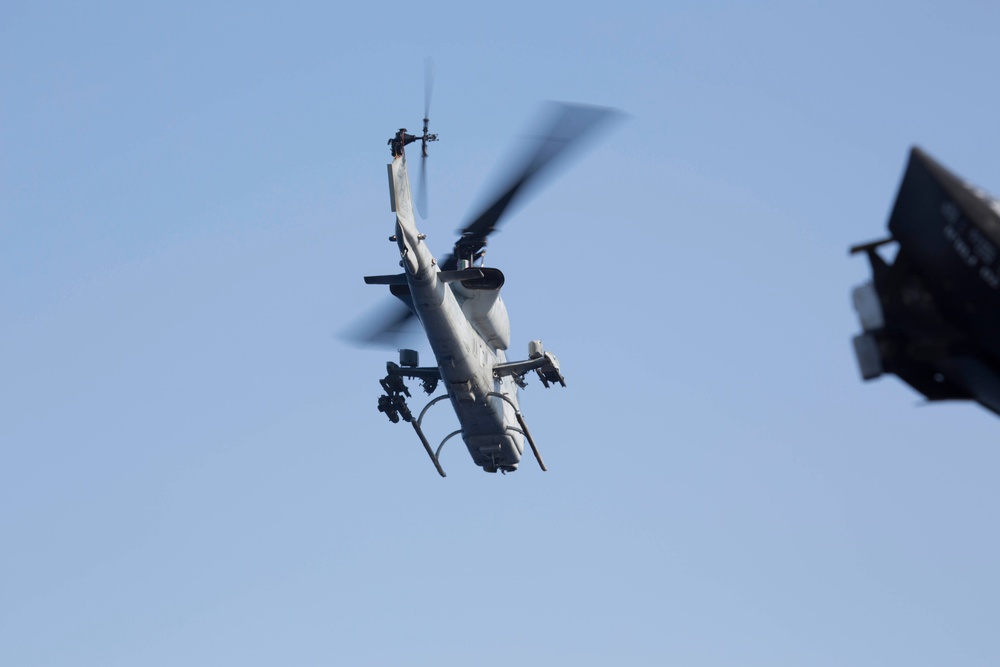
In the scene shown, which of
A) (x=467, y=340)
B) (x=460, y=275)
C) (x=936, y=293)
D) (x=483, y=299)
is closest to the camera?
(x=936, y=293)

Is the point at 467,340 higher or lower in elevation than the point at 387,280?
lower

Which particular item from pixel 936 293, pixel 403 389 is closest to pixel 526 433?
pixel 403 389

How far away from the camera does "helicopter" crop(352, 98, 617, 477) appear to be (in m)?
28.0

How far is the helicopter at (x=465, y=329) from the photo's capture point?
28.0 meters

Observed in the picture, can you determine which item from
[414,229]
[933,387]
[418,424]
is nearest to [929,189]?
[933,387]

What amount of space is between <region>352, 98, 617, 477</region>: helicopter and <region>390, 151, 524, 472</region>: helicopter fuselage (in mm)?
24

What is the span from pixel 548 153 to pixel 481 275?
10.1 feet

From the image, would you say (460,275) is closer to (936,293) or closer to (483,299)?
(483,299)

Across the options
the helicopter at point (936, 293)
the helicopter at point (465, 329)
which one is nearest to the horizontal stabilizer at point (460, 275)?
the helicopter at point (465, 329)

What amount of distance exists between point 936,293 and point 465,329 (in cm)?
1795

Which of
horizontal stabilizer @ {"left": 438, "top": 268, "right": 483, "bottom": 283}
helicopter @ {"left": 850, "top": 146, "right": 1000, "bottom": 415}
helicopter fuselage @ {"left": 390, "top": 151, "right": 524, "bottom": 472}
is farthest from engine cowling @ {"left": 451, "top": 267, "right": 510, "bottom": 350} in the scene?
helicopter @ {"left": 850, "top": 146, "right": 1000, "bottom": 415}

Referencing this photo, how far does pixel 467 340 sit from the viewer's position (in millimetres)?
→ 30359

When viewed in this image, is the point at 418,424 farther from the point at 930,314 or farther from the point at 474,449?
the point at 930,314

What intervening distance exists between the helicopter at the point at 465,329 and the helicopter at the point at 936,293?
14710mm
